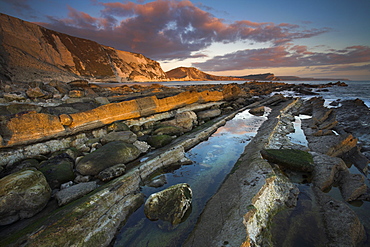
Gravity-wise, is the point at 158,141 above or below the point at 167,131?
above

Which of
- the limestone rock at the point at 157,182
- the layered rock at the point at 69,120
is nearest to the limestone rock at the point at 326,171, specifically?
the limestone rock at the point at 157,182

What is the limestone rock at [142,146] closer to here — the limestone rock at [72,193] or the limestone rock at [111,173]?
the limestone rock at [111,173]

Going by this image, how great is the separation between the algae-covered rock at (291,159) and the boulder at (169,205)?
3.73 m

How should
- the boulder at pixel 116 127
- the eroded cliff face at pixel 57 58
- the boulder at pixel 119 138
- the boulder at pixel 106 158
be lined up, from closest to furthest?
the boulder at pixel 106 158 < the boulder at pixel 119 138 < the boulder at pixel 116 127 < the eroded cliff face at pixel 57 58

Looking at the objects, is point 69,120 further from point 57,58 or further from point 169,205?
point 57,58

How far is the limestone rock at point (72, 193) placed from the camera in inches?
178

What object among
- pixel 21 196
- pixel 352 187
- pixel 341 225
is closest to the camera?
pixel 341 225

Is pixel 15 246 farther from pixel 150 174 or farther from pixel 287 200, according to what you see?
pixel 287 200

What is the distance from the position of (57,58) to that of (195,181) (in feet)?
333

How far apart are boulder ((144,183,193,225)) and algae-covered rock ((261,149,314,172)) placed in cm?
373

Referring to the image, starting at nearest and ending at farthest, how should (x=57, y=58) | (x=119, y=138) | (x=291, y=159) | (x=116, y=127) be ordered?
1. (x=291, y=159)
2. (x=119, y=138)
3. (x=116, y=127)
4. (x=57, y=58)

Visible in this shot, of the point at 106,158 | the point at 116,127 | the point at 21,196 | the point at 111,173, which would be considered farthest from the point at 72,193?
the point at 116,127

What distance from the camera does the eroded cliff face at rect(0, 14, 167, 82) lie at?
51.8 m

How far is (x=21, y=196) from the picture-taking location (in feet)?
13.3
